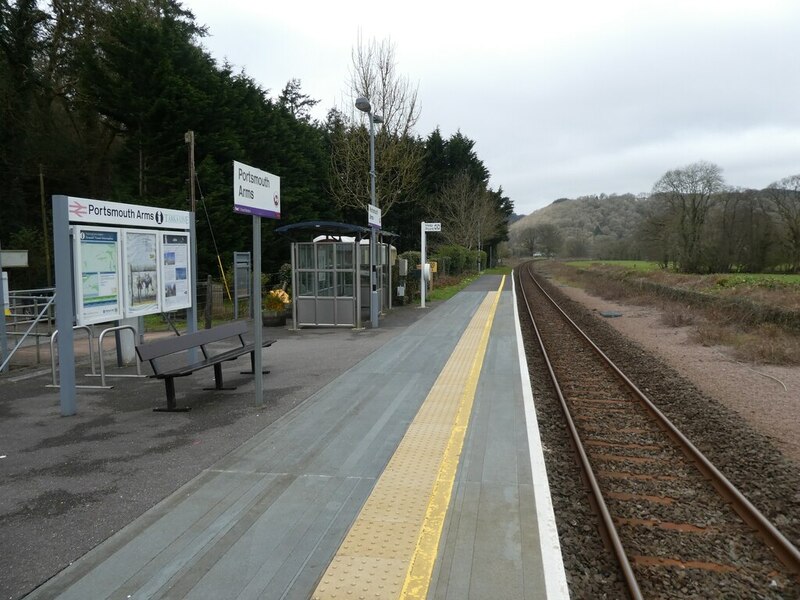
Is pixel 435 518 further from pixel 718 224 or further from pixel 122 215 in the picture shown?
pixel 718 224

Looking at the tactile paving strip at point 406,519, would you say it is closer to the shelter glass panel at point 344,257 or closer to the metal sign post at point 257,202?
the metal sign post at point 257,202

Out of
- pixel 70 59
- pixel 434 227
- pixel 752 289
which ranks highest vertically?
pixel 70 59

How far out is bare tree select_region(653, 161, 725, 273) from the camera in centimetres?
3797

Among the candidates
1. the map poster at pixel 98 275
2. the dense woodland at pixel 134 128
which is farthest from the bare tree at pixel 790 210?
the map poster at pixel 98 275

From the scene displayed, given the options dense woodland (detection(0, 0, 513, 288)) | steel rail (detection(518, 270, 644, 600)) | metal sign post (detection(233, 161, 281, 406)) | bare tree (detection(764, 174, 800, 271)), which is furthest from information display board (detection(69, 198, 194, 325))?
bare tree (detection(764, 174, 800, 271))

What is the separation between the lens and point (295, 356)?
419 inches

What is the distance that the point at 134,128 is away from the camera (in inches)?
986

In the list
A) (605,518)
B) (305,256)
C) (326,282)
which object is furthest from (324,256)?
(605,518)

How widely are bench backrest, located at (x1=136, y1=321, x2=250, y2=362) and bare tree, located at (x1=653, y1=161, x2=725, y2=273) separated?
36.5m

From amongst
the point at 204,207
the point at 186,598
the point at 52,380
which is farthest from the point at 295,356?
the point at 204,207

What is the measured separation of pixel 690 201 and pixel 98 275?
4417 centimetres

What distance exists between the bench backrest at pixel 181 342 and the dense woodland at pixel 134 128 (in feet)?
50.0

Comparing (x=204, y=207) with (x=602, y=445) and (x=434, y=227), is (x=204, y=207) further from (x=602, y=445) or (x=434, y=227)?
(x=602, y=445)

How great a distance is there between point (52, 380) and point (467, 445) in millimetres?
6630
